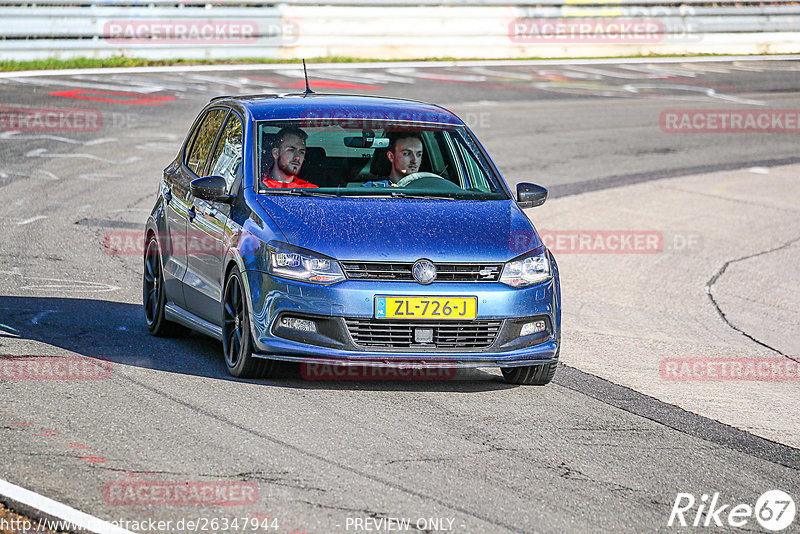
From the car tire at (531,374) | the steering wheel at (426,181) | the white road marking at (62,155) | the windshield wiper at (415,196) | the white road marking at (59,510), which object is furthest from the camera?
the white road marking at (62,155)

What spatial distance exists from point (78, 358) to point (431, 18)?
78.2ft

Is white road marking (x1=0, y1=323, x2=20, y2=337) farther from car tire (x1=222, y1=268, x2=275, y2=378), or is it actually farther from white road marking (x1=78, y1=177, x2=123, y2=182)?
white road marking (x1=78, y1=177, x2=123, y2=182)

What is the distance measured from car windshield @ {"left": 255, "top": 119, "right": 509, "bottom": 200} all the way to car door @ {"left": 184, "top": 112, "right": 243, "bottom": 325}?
0.90 ft

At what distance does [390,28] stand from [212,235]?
23.0 metres

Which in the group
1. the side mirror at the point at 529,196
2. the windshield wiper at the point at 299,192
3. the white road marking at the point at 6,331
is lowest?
the white road marking at the point at 6,331

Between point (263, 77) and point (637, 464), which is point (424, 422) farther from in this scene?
point (263, 77)

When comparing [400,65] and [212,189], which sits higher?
[212,189]

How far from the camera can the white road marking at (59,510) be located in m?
5.12

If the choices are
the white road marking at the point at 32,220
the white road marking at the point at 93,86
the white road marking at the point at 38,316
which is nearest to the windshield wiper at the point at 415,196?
the white road marking at the point at 38,316

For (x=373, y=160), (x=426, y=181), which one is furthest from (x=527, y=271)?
(x=373, y=160)

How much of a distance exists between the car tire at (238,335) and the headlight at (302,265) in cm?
34

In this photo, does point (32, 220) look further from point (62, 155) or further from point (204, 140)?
point (204, 140)

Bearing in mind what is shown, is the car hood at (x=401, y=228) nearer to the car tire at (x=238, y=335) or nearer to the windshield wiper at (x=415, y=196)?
the windshield wiper at (x=415, y=196)

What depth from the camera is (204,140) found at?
9367 mm
